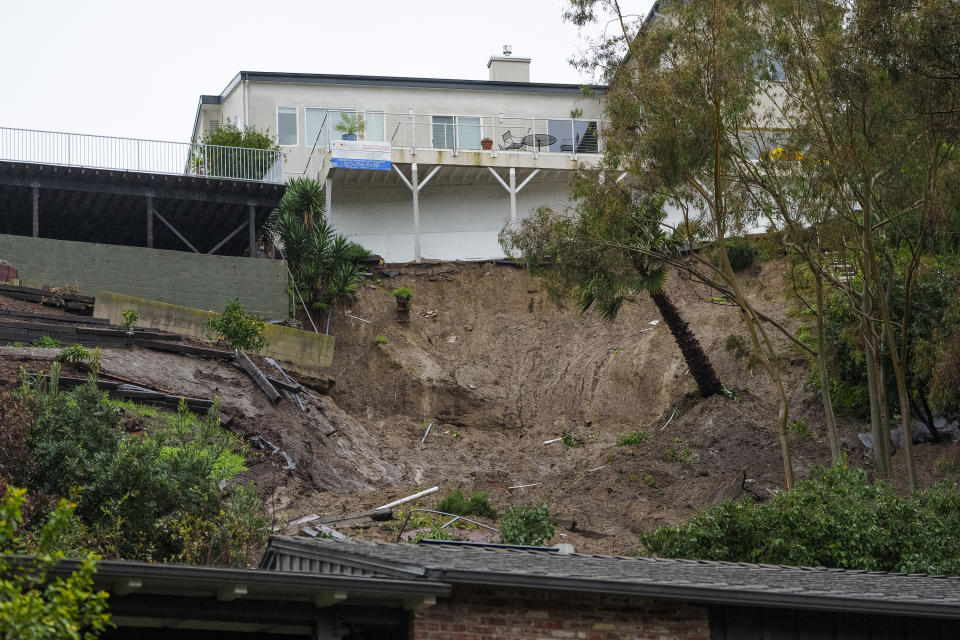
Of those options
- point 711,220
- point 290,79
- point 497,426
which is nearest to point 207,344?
point 497,426

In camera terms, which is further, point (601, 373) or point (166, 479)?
point (601, 373)

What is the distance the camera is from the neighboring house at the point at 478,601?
842 cm

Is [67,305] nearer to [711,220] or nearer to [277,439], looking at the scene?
[277,439]

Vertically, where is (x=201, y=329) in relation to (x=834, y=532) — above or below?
above

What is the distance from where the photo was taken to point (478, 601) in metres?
9.37

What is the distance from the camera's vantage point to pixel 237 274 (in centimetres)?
3244

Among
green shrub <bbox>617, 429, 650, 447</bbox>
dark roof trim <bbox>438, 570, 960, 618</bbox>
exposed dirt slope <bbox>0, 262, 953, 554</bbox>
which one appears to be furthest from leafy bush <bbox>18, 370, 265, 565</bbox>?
green shrub <bbox>617, 429, 650, 447</bbox>

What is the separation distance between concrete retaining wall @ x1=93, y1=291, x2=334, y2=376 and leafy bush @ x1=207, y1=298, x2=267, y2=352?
0.68 m

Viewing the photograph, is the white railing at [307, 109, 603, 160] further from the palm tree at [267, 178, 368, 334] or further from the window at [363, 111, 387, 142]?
the palm tree at [267, 178, 368, 334]

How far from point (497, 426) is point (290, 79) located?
667 inches

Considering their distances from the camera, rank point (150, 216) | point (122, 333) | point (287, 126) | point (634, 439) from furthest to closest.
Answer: point (287, 126)
point (150, 216)
point (634, 439)
point (122, 333)

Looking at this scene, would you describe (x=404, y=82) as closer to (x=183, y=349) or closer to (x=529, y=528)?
(x=183, y=349)

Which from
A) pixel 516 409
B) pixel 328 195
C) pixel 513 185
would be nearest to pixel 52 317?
pixel 516 409

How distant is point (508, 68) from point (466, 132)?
4.85 meters
